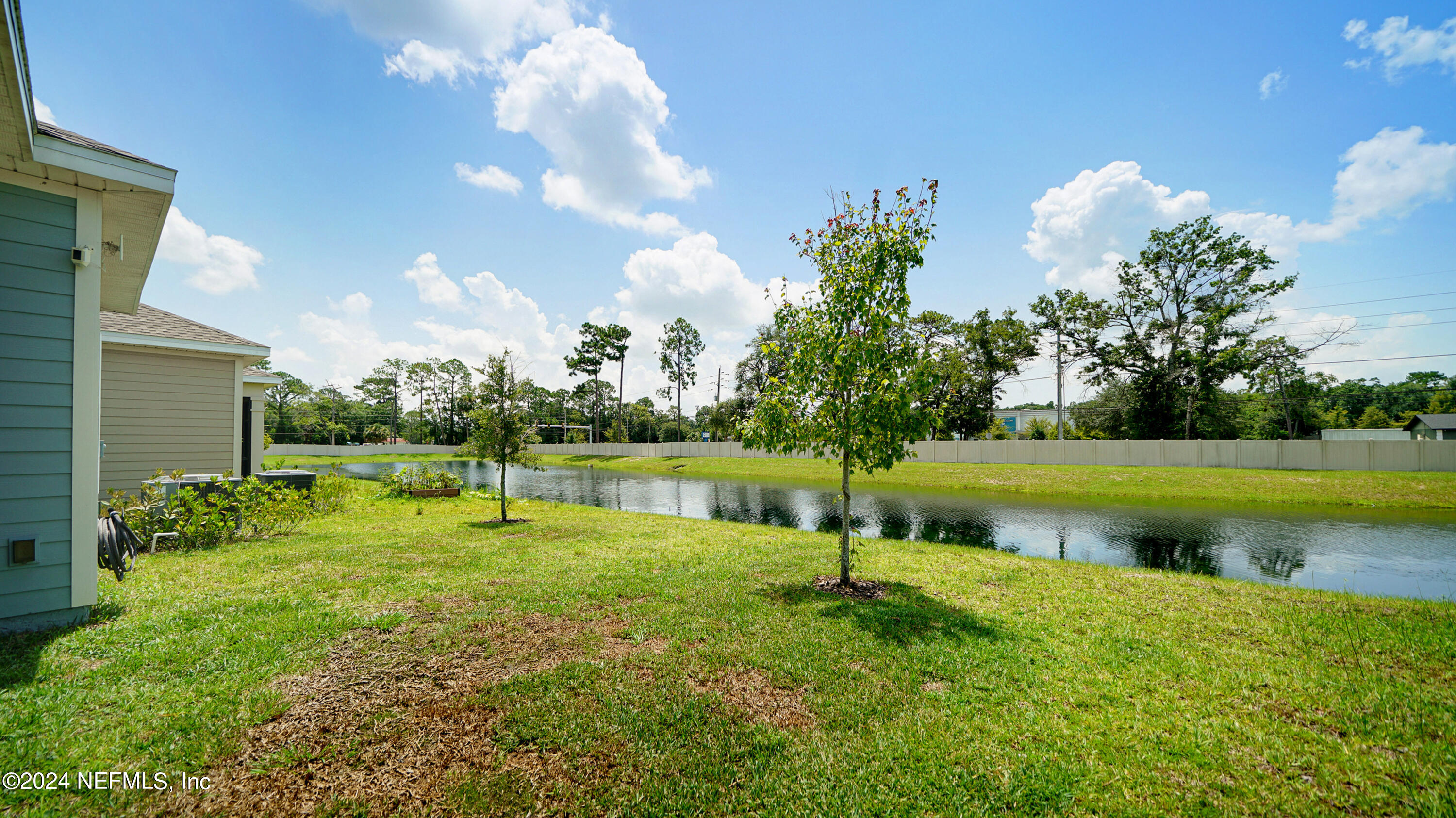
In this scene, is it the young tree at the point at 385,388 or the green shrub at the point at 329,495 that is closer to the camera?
the green shrub at the point at 329,495

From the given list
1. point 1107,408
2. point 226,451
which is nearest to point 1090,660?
point 226,451

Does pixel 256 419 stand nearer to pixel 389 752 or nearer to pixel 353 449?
pixel 389 752

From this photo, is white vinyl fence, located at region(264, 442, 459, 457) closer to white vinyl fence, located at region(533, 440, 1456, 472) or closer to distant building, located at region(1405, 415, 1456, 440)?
white vinyl fence, located at region(533, 440, 1456, 472)

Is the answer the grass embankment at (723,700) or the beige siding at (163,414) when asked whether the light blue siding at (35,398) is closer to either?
the grass embankment at (723,700)

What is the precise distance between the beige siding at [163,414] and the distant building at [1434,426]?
210 feet

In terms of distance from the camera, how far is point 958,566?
8.20 m

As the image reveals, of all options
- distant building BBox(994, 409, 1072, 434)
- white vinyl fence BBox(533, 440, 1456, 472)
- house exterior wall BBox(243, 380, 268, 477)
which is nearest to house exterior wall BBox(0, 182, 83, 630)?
house exterior wall BBox(243, 380, 268, 477)

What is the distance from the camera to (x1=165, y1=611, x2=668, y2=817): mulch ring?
8.71 ft

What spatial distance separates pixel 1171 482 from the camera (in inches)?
923

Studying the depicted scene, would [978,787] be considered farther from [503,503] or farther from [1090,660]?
[503,503]

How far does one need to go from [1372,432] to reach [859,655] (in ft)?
198

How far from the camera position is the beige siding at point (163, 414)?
9.64 meters

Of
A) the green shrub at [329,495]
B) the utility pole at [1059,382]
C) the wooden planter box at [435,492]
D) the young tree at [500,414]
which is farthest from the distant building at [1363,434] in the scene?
the green shrub at [329,495]

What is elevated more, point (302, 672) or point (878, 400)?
point (878, 400)
